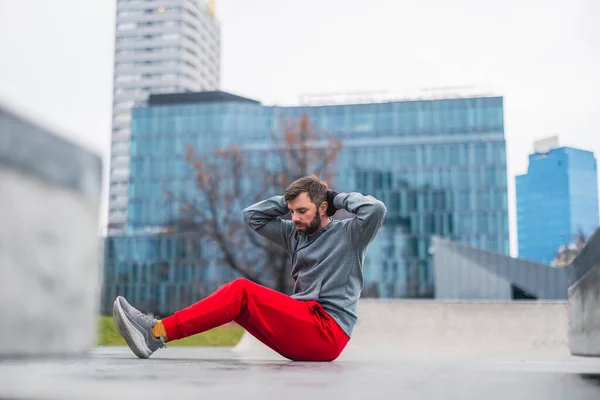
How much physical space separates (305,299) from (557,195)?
208ft

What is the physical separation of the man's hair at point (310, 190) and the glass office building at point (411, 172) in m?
52.0

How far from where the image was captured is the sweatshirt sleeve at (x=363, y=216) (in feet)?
13.3

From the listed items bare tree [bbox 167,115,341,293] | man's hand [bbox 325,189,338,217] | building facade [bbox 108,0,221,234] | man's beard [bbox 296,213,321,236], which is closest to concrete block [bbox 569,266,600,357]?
man's hand [bbox 325,189,338,217]

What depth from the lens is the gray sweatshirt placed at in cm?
411

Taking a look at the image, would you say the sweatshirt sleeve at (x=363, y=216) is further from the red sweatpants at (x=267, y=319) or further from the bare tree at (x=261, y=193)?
the bare tree at (x=261, y=193)

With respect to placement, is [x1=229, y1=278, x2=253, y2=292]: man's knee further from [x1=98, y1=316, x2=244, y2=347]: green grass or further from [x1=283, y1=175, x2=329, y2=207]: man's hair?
[x1=98, y1=316, x2=244, y2=347]: green grass

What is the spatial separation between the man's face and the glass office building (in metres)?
52.0

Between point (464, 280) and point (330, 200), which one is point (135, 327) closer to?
point (330, 200)

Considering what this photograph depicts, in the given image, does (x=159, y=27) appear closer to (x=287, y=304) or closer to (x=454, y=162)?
(x=454, y=162)

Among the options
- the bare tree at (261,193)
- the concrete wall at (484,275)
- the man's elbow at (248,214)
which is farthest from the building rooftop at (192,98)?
the man's elbow at (248,214)

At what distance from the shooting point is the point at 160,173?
63719 mm

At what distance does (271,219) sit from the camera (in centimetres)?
455

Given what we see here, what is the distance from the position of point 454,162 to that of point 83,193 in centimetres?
5623

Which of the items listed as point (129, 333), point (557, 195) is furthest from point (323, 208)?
point (557, 195)
